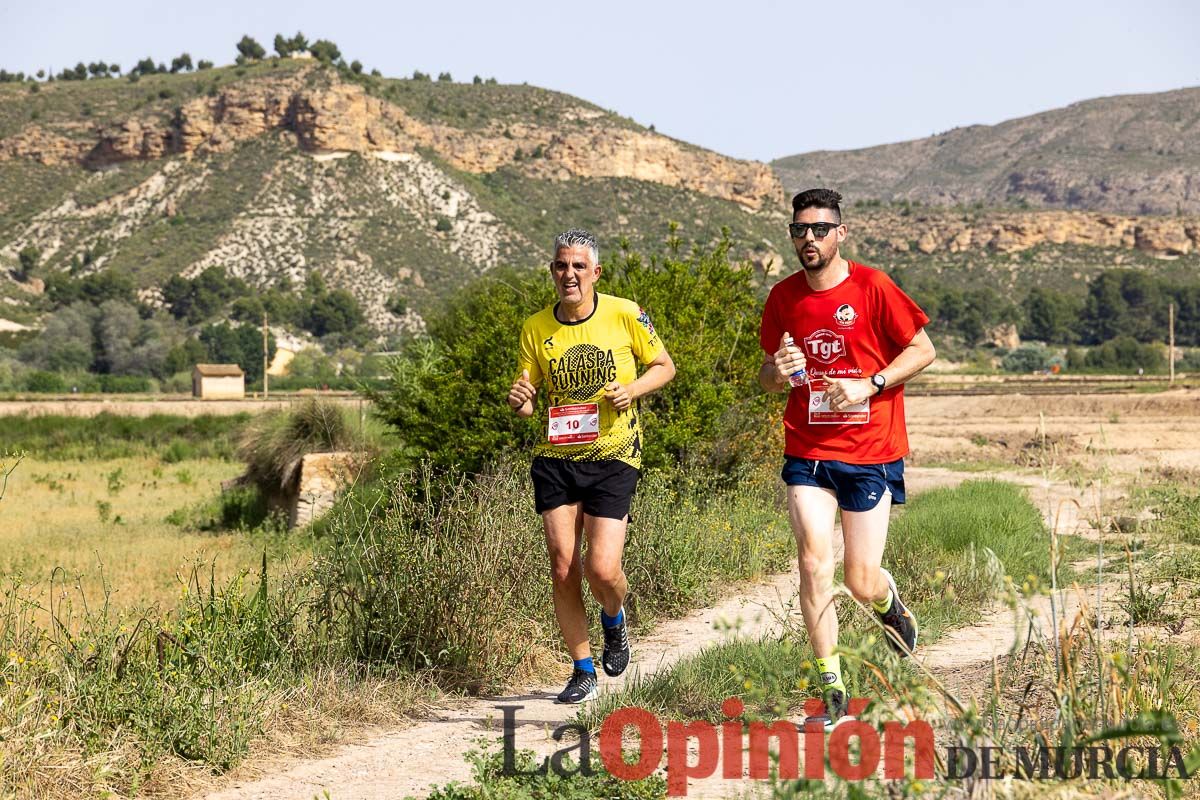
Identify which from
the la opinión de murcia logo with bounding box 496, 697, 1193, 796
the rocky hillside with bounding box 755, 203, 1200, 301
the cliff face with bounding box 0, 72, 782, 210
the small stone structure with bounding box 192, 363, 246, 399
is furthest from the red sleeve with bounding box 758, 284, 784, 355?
the rocky hillside with bounding box 755, 203, 1200, 301

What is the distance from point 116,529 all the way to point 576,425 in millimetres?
15764

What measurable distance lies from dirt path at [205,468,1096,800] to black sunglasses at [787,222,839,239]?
141 centimetres

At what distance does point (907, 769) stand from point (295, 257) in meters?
97.3

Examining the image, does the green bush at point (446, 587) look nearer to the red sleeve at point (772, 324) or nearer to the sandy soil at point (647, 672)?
the sandy soil at point (647, 672)

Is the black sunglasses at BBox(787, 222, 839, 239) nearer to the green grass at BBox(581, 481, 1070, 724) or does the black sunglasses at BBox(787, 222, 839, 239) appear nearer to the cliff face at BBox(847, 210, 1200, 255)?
the green grass at BBox(581, 481, 1070, 724)

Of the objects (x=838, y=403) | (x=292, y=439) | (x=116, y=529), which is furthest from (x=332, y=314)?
(x=838, y=403)

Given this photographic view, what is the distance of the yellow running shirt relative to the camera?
5.87 metres

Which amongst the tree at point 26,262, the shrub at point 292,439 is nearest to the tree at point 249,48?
the tree at point 26,262

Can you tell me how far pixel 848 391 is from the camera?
515 cm

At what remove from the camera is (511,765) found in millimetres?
4777

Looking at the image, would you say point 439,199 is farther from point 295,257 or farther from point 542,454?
point 542,454

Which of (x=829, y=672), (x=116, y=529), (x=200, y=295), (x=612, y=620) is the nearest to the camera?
(x=829, y=672)

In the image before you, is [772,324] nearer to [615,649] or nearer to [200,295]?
[615,649]

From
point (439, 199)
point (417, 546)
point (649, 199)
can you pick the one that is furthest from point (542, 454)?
point (649, 199)
